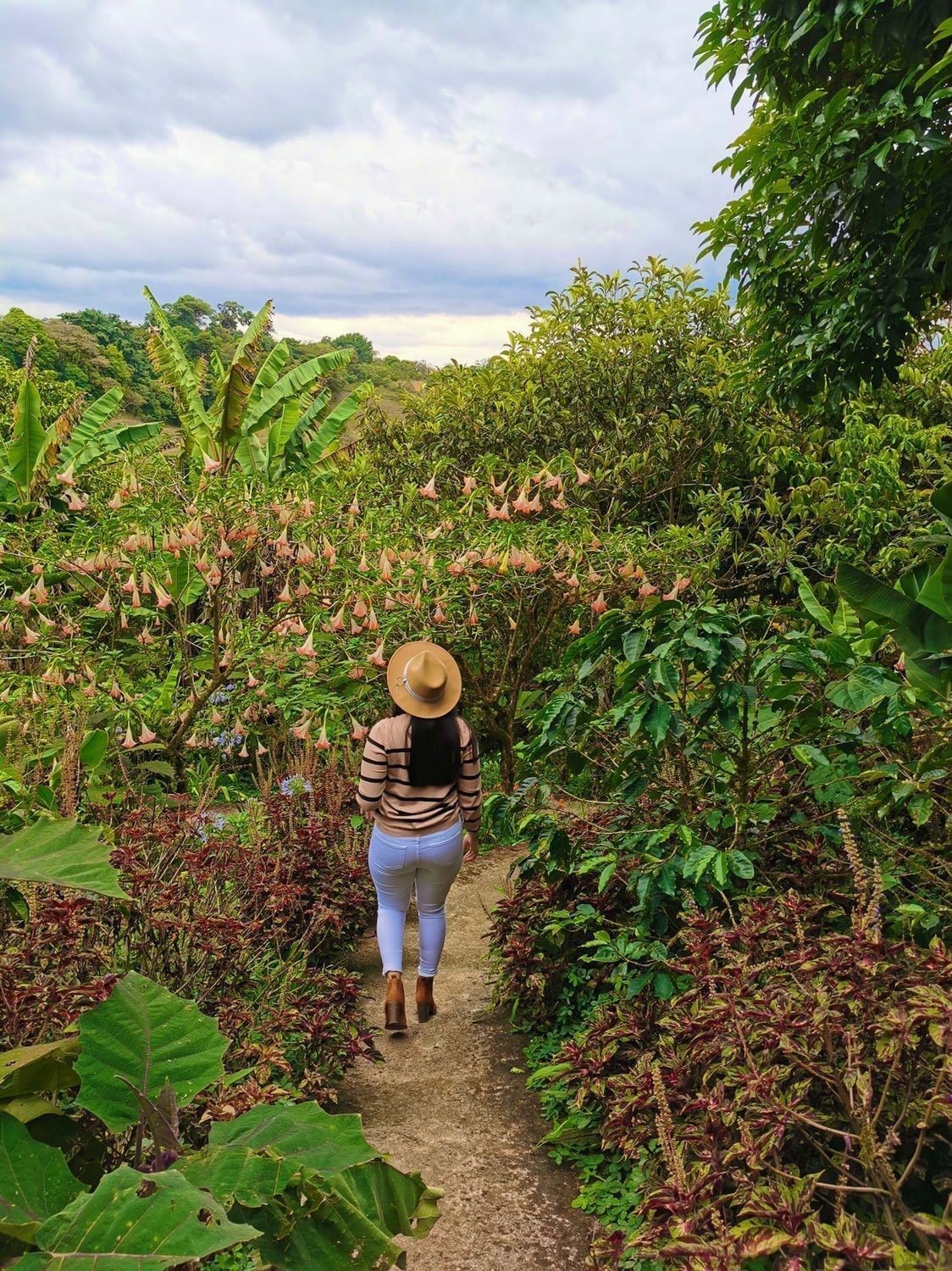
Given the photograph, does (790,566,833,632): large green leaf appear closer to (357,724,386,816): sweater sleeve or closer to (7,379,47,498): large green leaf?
(357,724,386,816): sweater sleeve

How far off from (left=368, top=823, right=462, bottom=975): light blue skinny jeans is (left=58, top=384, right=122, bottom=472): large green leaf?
6.76 m

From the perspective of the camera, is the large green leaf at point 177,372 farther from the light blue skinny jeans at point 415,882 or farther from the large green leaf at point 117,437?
the light blue skinny jeans at point 415,882

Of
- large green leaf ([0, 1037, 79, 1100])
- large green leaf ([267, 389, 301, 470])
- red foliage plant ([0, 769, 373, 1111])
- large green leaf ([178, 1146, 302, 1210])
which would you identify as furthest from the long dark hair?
large green leaf ([267, 389, 301, 470])

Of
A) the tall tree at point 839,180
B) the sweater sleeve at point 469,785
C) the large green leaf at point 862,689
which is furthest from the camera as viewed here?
the sweater sleeve at point 469,785

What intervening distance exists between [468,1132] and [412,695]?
165cm

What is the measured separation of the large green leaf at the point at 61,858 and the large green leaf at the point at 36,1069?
0.32m

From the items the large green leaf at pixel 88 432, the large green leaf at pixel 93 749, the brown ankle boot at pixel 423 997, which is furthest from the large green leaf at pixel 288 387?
the large green leaf at pixel 93 749

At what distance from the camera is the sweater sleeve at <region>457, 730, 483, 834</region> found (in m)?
4.05

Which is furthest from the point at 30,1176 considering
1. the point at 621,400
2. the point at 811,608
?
Answer: the point at 621,400

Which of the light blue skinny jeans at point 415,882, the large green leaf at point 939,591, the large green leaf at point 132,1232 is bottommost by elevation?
the light blue skinny jeans at point 415,882

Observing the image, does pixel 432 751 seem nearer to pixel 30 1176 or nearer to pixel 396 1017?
pixel 396 1017

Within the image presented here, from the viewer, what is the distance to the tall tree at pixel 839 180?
12.2ft

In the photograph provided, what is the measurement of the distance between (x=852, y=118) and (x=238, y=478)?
376cm

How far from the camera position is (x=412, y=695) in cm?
388
